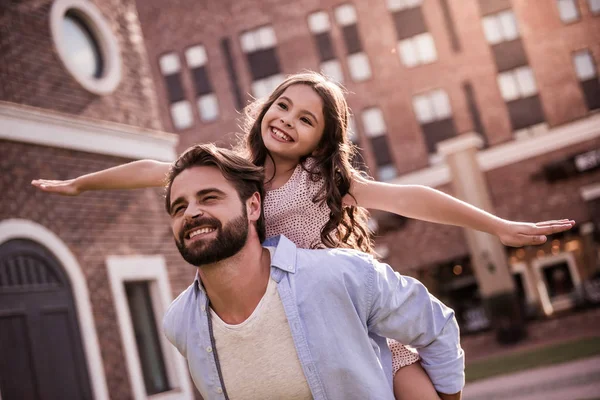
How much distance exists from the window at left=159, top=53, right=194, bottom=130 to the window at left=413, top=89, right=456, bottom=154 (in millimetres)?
10129

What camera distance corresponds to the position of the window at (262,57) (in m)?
33.0

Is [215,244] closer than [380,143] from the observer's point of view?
Yes

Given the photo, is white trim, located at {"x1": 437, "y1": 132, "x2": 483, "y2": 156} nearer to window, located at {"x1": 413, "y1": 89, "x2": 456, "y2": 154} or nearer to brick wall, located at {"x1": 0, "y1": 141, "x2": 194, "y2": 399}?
window, located at {"x1": 413, "y1": 89, "x2": 456, "y2": 154}

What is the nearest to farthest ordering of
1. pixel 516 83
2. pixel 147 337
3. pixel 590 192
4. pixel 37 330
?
1. pixel 37 330
2. pixel 147 337
3. pixel 590 192
4. pixel 516 83

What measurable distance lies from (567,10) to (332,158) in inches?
1129

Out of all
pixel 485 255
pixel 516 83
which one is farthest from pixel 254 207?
pixel 516 83

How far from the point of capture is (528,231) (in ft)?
11.3

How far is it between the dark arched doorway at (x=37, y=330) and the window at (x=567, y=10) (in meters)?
25.5

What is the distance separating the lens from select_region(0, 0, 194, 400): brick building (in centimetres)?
886

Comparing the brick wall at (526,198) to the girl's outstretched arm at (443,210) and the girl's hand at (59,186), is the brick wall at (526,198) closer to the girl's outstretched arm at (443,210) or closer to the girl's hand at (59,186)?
the girl's outstretched arm at (443,210)

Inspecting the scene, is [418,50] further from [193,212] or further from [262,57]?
[193,212]

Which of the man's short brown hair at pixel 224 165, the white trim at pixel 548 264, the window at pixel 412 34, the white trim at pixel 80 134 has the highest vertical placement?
the window at pixel 412 34

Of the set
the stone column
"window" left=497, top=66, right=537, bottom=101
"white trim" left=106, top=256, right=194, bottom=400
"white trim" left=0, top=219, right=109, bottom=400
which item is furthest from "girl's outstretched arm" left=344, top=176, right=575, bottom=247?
"window" left=497, top=66, right=537, bottom=101

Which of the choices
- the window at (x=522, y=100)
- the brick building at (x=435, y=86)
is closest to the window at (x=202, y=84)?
the brick building at (x=435, y=86)
